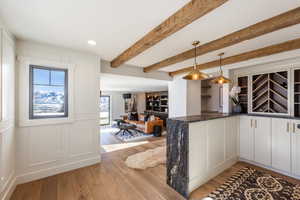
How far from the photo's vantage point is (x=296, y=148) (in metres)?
2.51

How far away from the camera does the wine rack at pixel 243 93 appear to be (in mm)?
3586

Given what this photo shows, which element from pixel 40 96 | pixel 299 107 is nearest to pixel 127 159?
pixel 40 96

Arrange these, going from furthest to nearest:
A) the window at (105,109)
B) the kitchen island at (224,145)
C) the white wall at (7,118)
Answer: the window at (105,109), the kitchen island at (224,145), the white wall at (7,118)

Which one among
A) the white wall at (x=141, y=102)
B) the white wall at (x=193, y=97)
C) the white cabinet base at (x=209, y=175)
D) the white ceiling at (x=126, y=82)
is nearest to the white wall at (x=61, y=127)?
the white ceiling at (x=126, y=82)

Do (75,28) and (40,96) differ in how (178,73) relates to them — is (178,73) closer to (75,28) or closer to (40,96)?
(75,28)

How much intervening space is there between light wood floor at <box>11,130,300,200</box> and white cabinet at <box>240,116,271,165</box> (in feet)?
1.42

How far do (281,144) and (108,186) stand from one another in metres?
3.45

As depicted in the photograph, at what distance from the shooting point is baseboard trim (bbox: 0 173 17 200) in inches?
73.4

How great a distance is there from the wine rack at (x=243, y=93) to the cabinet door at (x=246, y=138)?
0.55m

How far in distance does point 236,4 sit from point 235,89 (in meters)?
2.47

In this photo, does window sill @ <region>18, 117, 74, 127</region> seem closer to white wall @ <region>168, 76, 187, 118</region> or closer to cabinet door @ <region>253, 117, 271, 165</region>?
white wall @ <region>168, 76, 187, 118</region>

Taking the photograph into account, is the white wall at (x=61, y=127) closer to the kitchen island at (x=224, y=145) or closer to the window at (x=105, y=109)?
the kitchen island at (x=224, y=145)

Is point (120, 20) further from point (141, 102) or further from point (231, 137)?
point (141, 102)

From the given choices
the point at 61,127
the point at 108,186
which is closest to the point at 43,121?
the point at 61,127
